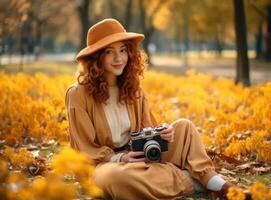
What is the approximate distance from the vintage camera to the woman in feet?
0.17

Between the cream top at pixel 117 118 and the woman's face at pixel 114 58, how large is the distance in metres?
0.23

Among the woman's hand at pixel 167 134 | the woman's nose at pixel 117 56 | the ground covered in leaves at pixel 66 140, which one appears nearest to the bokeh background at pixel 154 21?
the ground covered in leaves at pixel 66 140

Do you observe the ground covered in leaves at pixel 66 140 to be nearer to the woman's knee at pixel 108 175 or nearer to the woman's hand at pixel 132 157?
the woman's knee at pixel 108 175

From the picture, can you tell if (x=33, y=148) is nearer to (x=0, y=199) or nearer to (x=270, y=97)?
(x=270, y=97)

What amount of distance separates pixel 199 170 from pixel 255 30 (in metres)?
31.7

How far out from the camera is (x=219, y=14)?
3291 cm

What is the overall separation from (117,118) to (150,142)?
47 centimetres

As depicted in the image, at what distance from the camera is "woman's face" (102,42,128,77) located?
420 centimetres

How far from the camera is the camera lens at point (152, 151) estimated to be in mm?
3955

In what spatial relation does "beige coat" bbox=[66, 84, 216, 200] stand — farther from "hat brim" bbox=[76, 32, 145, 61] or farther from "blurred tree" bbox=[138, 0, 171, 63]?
"blurred tree" bbox=[138, 0, 171, 63]

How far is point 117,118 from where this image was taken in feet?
14.3

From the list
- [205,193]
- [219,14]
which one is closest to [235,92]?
[205,193]

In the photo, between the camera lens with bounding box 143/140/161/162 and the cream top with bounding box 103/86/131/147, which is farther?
the cream top with bounding box 103/86/131/147

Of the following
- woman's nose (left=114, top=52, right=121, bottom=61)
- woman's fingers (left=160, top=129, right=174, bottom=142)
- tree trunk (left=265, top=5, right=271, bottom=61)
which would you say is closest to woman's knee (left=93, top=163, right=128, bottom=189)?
woman's fingers (left=160, top=129, right=174, bottom=142)
